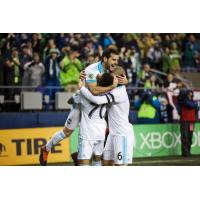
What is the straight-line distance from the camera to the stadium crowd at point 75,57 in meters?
12.0

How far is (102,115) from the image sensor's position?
11969 mm

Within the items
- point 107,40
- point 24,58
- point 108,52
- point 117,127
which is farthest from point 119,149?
point 24,58

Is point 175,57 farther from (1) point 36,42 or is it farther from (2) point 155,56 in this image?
(1) point 36,42

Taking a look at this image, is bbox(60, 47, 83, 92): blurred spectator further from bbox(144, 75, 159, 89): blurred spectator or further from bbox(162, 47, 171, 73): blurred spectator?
bbox(162, 47, 171, 73): blurred spectator

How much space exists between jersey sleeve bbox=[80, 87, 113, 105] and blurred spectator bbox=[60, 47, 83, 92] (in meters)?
0.14

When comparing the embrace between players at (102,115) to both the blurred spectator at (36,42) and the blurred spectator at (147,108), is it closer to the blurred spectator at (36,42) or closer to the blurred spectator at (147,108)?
the blurred spectator at (147,108)

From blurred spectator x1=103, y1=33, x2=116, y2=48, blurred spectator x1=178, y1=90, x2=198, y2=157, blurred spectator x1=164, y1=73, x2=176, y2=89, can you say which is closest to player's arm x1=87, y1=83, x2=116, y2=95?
blurred spectator x1=103, y1=33, x2=116, y2=48

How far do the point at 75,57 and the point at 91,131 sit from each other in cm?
111

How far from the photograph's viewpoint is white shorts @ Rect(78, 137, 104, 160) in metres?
11.9

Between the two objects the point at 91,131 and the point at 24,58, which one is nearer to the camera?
the point at 91,131

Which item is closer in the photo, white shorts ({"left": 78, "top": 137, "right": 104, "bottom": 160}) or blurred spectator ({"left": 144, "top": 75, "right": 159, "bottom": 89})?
white shorts ({"left": 78, "top": 137, "right": 104, "bottom": 160})

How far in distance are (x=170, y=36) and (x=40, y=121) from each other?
230cm

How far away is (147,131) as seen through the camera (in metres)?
12.1

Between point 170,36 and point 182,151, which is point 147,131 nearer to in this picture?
point 182,151
